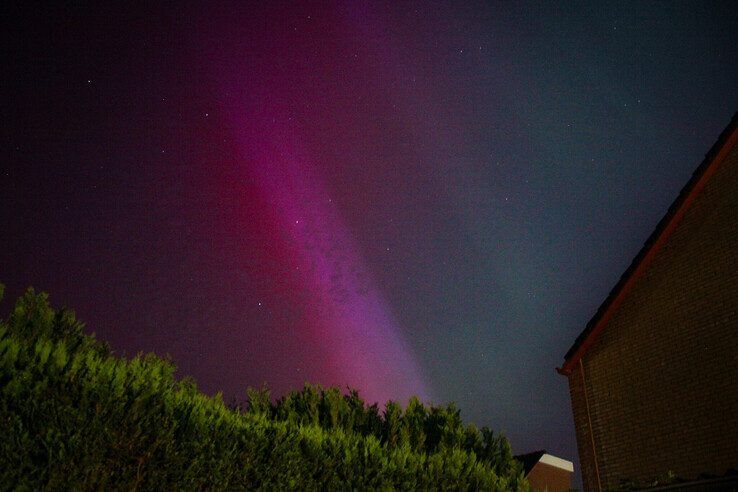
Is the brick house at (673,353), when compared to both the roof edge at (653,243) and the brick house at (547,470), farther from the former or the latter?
the brick house at (547,470)

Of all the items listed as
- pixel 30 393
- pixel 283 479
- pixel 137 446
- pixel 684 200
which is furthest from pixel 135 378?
pixel 684 200

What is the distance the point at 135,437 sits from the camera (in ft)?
17.1

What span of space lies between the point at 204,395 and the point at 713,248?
11.1 metres

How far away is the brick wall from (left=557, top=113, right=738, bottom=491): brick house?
0.07 feet

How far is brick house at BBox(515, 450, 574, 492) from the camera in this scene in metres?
31.7

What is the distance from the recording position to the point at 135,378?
18.5 feet

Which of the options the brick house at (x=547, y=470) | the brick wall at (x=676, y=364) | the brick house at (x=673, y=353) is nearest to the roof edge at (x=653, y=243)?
the brick house at (x=673, y=353)

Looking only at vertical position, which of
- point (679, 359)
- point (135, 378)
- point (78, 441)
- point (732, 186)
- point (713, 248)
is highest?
point (732, 186)

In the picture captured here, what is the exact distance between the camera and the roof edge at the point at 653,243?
41.1 feet

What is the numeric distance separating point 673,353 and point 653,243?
264cm

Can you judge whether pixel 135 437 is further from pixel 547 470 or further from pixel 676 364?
pixel 547 470

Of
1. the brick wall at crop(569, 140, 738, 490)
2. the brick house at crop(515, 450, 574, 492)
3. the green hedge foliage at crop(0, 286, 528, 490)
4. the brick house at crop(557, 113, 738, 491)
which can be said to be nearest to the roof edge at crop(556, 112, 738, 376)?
the brick house at crop(557, 113, 738, 491)

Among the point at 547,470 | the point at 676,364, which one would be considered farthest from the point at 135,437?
the point at 547,470

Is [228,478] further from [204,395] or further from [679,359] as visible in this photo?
[679,359]
